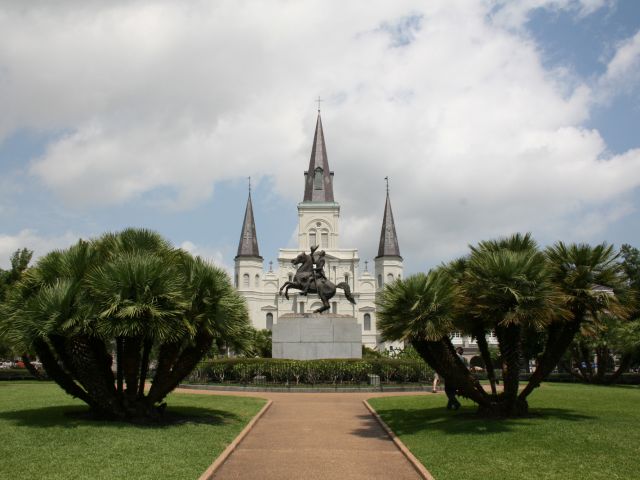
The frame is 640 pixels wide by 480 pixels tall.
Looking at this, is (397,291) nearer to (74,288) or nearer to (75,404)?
(74,288)

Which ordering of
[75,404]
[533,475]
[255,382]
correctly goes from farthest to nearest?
[255,382]
[75,404]
[533,475]

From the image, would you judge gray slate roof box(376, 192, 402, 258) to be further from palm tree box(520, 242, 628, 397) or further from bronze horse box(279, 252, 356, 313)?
palm tree box(520, 242, 628, 397)

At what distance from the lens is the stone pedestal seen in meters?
26.9

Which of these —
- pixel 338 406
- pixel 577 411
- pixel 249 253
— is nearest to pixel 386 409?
pixel 338 406

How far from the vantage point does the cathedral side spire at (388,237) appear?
331 ft

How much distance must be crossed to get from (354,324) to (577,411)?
13374 mm

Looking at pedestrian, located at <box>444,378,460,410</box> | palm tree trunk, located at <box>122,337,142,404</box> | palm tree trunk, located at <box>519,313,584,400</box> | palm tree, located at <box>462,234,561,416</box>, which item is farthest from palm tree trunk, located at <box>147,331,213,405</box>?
palm tree trunk, located at <box>519,313,584,400</box>

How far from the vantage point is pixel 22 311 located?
40.6 ft

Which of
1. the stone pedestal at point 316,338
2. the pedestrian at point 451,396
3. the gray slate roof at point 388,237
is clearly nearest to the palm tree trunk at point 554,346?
the pedestrian at point 451,396

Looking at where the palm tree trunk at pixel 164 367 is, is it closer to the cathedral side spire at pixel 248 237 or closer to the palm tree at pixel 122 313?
the palm tree at pixel 122 313

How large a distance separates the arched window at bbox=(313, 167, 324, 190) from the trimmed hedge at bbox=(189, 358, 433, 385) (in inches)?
3182

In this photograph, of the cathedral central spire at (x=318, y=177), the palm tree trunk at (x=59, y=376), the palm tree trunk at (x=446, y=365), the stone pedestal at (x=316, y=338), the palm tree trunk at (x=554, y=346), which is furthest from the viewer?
the cathedral central spire at (x=318, y=177)

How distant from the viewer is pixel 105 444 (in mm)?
10328

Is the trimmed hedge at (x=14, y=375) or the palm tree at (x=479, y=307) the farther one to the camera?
the trimmed hedge at (x=14, y=375)
